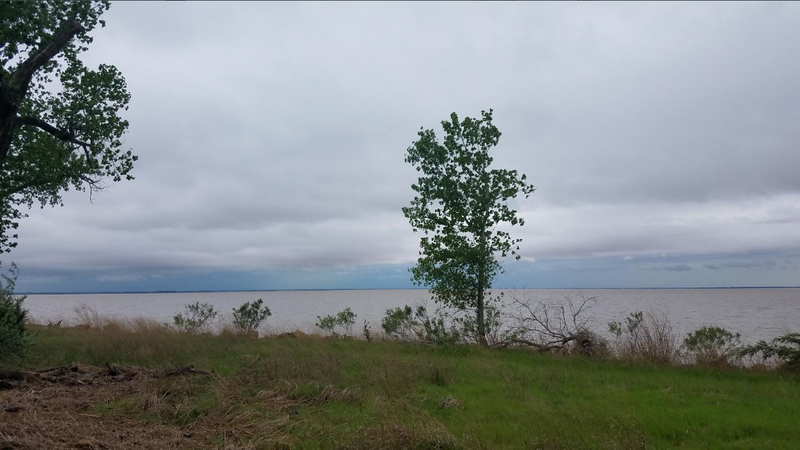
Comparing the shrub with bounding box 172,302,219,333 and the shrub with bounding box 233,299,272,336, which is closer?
the shrub with bounding box 172,302,219,333

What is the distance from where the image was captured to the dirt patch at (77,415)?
20.3ft

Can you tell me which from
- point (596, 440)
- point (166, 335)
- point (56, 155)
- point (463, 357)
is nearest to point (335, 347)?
point (463, 357)

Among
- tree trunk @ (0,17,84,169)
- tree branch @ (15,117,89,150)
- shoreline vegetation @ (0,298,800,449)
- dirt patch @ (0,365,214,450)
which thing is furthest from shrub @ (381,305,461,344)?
tree trunk @ (0,17,84,169)

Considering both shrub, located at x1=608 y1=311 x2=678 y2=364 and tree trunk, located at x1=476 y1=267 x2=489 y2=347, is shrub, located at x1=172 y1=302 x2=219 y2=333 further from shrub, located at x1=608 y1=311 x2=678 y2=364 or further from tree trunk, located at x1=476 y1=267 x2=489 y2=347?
shrub, located at x1=608 y1=311 x2=678 y2=364

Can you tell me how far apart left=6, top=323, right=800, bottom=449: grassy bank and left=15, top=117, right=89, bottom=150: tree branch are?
5.32 metres

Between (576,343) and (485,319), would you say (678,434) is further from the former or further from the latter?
(485,319)

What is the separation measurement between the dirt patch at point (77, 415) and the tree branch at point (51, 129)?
5.40 m

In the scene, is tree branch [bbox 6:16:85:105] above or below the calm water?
above

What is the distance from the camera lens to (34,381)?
9.30 meters

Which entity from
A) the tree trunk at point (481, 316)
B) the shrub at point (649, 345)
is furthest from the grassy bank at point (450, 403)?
the tree trunk at point (481, 316)

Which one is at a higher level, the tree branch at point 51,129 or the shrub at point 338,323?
the tree branch at point 51,129

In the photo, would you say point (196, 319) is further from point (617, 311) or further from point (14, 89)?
point (617, 311)

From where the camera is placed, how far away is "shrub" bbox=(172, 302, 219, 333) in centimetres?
2006

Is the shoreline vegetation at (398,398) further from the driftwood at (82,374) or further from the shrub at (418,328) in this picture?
the shrub at (418,328)
